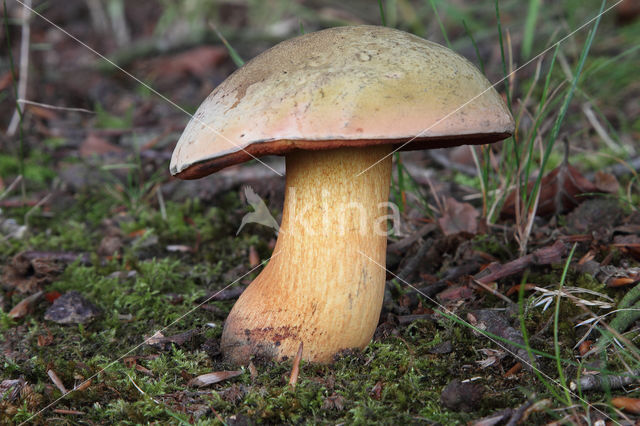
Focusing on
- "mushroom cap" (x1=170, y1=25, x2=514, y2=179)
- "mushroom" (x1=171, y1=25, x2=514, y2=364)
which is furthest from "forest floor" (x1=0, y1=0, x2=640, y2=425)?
"mushroom cap" (x1=170, y1=25, x2=514, y2=179)

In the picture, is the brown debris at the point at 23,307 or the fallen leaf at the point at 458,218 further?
the fallen leaf at the point at 458,218

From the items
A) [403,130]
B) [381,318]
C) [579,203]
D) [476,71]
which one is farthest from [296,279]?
[579,203]

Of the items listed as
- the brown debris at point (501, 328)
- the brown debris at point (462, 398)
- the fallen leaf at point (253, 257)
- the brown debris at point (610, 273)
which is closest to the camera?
the brown debris at point (462, 398)

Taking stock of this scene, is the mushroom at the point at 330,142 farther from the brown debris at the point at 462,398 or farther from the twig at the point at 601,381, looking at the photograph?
the twig at the point at 601,381

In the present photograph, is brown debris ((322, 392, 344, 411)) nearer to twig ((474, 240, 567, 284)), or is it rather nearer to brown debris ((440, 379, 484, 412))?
brown debris ((440, 379, 484, 412))

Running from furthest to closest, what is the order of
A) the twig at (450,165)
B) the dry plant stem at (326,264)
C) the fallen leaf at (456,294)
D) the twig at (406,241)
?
the twig at (450,165) → the twig at (406,241) → the fallen leaf at (456,294) → the dry plant stem at (326,264)

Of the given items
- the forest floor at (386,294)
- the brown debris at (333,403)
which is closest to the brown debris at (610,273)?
the forest floor at (386,294)

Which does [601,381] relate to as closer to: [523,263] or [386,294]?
[523,263]
